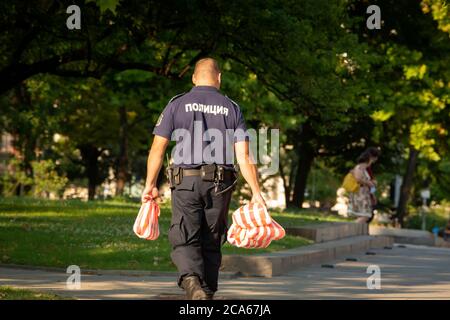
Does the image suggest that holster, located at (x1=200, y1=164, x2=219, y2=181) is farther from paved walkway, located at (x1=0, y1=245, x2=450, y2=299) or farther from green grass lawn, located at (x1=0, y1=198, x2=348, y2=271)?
green grass lawn, located at (x1=0, y1=198, x2=348, y2=271)

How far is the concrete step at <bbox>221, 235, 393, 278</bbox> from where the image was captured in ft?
54.0

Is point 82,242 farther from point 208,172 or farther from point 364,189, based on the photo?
point 364,189

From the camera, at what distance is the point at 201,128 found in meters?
10.3

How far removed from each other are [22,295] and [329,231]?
44.4ft

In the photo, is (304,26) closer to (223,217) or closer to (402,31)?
(223,217)

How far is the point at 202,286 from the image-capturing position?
10.3m

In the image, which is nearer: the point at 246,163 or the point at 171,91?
the point at 246,163

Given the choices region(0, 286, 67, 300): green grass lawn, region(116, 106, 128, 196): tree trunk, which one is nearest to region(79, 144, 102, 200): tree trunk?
region(116, 106, 128, 196): tree trunk

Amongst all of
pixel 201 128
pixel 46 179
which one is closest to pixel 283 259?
pixel 201 128

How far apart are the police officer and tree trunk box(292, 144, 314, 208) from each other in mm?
36015

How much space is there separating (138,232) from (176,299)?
64 centimetres

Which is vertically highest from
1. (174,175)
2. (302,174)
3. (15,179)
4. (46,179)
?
(302,174)

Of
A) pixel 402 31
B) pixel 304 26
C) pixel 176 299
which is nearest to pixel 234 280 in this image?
pixel 176 299

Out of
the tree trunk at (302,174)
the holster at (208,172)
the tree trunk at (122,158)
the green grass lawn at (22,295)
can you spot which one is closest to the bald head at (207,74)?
the holster at (208,172)
